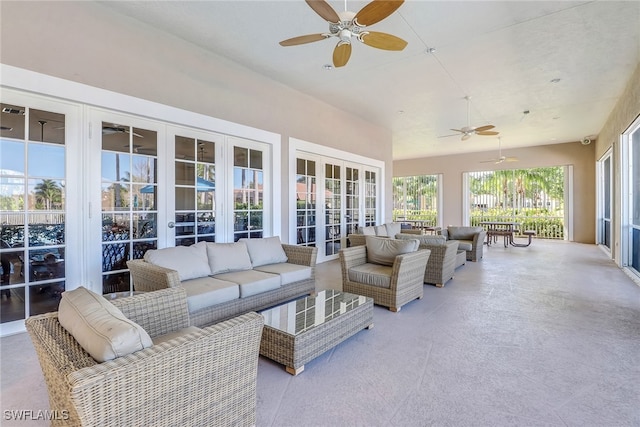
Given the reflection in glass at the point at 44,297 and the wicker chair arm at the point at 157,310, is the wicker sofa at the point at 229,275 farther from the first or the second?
the reflection in glass at the point at 44,297

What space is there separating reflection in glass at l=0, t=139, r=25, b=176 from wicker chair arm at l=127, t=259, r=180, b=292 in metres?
1.37

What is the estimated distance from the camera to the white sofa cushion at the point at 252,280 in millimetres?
3213

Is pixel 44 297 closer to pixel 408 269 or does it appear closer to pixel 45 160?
pixel 45 160

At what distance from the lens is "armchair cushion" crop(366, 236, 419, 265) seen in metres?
3.92

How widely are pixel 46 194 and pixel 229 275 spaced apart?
6.47 ft

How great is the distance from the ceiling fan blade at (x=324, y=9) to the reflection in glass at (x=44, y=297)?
3.57m

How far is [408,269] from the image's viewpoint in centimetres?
361

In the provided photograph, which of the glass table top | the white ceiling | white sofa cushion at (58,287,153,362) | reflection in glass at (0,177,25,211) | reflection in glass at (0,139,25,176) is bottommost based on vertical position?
the glass table top

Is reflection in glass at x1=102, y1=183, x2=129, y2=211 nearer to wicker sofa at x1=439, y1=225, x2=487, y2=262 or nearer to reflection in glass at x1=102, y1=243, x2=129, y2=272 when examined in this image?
reflection in glass at x1=102, y1=243, x2=129, y2=272

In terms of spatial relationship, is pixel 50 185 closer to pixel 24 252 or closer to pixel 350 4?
pixel 24 252

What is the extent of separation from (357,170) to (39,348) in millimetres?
6734

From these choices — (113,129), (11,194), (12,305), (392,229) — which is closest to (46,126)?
(113,129)

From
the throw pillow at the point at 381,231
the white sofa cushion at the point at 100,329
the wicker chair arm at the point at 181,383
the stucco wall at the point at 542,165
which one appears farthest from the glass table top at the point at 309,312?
the stucco wall at the point at 542,165

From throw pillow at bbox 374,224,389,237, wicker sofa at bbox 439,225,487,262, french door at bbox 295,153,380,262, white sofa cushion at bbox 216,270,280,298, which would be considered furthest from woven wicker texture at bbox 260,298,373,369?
wicker sofa at bbox 439,225,487,262
